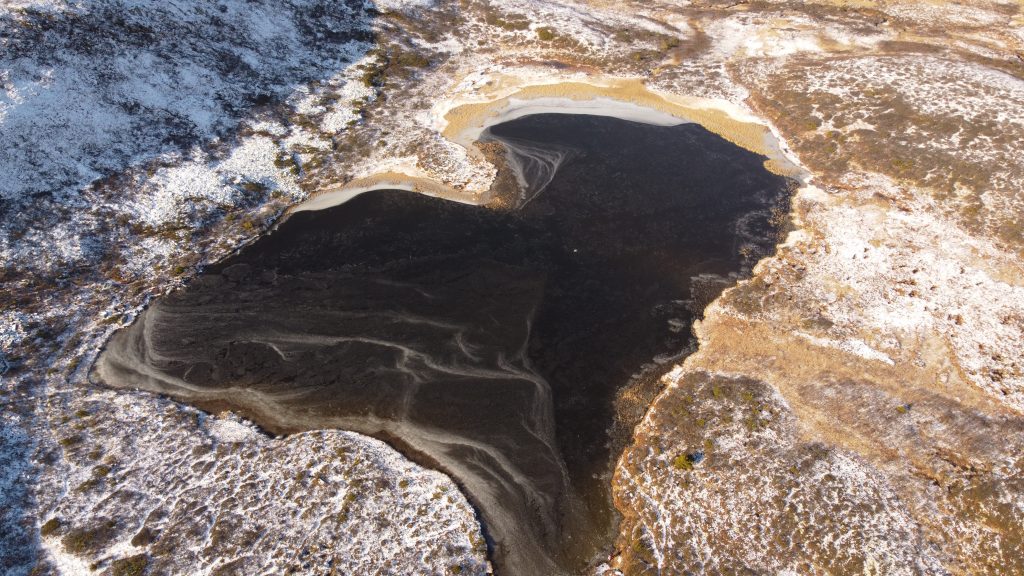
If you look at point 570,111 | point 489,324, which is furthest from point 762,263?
point 570,111

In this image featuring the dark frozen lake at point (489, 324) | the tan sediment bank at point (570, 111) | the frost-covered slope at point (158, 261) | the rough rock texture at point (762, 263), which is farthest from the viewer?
the tan sediment bank at point (570, 111)

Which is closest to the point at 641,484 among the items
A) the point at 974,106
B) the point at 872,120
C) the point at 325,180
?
the point at 325,180

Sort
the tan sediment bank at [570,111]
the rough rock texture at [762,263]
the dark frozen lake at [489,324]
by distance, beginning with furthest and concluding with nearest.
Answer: the tan sediment bank at [570,111] → the dark frozen lake at [489,324] → the rough rock texture at [762,263]

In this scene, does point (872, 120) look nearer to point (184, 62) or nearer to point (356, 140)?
point (356, 140)

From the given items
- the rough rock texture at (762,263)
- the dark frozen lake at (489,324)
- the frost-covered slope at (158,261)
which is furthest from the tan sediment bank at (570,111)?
the frost-covered slope at (158,261)

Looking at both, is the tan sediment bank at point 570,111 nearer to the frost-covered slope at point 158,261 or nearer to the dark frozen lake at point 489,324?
the dark frozen lake at point 489,324

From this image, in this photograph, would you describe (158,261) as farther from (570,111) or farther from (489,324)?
(570,111)

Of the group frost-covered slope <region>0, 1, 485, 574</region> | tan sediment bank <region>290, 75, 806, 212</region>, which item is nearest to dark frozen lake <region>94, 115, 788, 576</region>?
frost-covered slope <region>0, 1, 485, 574</region>

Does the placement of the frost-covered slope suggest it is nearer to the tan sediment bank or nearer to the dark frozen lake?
the dark frozen lake
